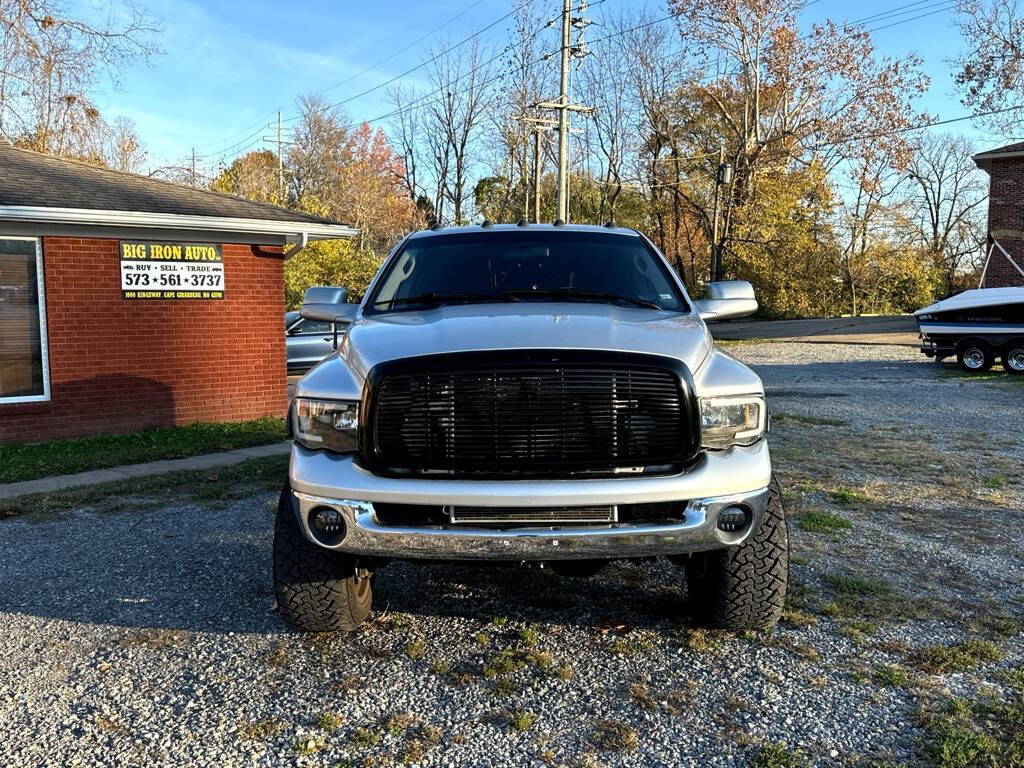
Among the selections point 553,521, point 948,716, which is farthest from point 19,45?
point 948,716

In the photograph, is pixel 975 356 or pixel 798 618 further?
pixel 975 356

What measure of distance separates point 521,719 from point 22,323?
8.70m

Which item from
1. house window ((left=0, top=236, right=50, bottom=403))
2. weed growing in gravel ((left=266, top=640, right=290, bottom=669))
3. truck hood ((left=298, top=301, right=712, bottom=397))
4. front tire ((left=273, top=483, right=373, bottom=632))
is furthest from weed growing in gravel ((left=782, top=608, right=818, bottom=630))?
Answer: house window ((left=0, top=236, right=50, bottom=403))

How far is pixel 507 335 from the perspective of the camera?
3.29 meters

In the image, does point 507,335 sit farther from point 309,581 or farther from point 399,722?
point 399,722

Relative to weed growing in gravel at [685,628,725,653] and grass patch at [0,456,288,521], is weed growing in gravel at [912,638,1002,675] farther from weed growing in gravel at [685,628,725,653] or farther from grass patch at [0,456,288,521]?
grass patch at [0,456,288,521]

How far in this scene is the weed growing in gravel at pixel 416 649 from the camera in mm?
3510

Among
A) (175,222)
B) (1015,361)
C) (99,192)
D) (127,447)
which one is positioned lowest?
(127,447)

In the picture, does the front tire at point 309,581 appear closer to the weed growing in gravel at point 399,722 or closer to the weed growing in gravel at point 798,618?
the weed growing in gravel at point 399,722

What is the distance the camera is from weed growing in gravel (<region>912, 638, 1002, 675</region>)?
3334mm

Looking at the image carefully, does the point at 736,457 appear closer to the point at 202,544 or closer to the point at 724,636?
the point at 724,636

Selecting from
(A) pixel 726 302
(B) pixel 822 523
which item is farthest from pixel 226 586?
→ (B) pixel 822 523

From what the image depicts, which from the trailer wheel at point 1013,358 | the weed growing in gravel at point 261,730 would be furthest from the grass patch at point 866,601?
the trailer wheel at point 1013,358

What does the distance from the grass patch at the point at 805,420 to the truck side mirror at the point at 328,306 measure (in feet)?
22.5
